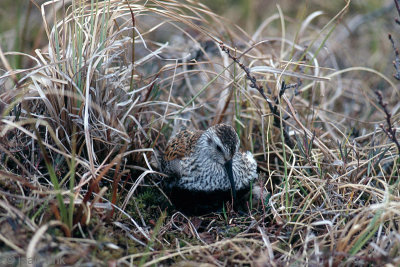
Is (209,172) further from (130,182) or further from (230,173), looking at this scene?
(130,182)

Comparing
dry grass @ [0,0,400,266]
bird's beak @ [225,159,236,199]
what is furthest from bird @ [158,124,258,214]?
dry grass @ [0,0,400,266]

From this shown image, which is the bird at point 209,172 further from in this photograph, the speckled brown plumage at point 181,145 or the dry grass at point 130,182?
the dry grass at point 130,182

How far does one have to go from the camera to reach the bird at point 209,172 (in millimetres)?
4449

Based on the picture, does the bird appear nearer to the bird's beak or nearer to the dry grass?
the bird's beak

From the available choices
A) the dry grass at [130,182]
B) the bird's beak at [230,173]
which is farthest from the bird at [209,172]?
the dry grass at [130,182]

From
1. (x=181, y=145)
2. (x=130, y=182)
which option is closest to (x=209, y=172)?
(x=181, y=145)

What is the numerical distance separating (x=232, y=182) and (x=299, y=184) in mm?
694

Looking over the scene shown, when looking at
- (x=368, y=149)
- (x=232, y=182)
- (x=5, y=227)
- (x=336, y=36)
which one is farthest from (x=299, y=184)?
(x=336, y=36)

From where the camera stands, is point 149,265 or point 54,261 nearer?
point 54,261

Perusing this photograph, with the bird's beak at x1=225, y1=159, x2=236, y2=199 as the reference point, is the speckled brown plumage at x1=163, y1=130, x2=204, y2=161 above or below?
above

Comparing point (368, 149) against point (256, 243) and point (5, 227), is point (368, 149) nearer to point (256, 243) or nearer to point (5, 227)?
point (256, 243)

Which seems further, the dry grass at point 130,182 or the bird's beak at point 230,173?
the bird's beak at point 230,173

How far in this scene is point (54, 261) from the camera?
3043mm

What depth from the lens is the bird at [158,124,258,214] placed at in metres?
4.45
